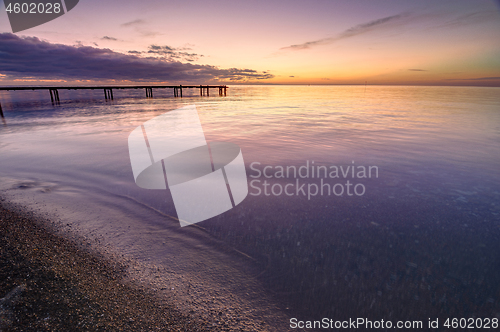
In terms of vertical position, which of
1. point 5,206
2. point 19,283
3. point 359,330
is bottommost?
point 359,330

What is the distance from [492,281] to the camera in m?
3.09

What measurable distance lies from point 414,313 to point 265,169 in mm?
5175

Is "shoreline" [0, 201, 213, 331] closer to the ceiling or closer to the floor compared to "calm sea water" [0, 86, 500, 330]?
closer to the ceiling

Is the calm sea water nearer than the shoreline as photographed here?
No

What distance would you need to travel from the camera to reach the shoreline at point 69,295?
6.42ft

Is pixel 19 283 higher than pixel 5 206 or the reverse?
higher

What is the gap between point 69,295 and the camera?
2221 millimetres

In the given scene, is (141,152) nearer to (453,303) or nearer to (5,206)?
(5,206)

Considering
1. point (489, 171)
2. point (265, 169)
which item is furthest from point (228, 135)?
point (489, 171)

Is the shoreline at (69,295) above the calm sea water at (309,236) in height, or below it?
above

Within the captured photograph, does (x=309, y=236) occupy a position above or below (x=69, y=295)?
below

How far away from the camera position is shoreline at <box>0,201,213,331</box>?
1958 millimetres

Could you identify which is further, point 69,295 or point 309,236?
point 309,236

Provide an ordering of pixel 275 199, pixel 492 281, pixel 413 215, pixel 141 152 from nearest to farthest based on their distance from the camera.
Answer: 1. pixel 492 281
2. pixel 413 215
3. pixel 275 199
4. pixel 141 152
